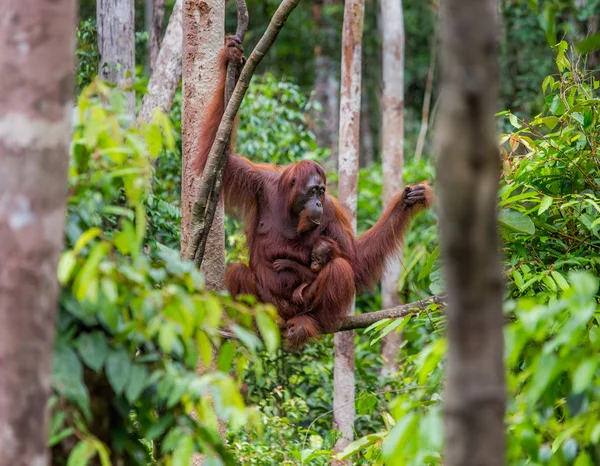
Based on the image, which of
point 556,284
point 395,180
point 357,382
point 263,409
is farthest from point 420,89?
point 556,284

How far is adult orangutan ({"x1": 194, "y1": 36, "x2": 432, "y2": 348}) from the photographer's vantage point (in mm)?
5629

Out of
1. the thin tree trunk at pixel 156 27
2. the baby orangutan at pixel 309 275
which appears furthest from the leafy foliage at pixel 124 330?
the thin tree trunk at pixel 156 27

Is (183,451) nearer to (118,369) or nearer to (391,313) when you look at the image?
(118,369)

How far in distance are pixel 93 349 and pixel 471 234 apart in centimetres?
119

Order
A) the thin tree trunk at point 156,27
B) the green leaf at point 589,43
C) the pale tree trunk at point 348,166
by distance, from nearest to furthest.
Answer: the green leaf at point 589,43 → the pale tree trunk at point 348,166 → the thin tree trunk at point 156,27

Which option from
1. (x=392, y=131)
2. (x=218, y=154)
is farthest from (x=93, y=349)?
(x=392, y=131)

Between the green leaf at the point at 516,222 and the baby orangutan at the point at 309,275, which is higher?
the green leaf at the point at 516,222

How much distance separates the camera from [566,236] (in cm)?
448

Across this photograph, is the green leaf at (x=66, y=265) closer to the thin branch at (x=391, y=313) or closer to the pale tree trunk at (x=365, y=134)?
the thin branch at (x=391, y=313)

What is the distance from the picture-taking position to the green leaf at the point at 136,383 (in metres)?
2.27

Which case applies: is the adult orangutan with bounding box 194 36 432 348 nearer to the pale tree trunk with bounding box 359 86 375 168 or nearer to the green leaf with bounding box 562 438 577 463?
the green leaf with bounding box 562 438 577 463

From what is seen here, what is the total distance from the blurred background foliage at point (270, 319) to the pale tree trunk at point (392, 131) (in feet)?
0.62

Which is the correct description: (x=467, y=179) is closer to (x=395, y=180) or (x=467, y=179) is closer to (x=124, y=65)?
(x=124, y=65)

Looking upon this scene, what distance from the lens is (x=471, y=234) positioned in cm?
161
